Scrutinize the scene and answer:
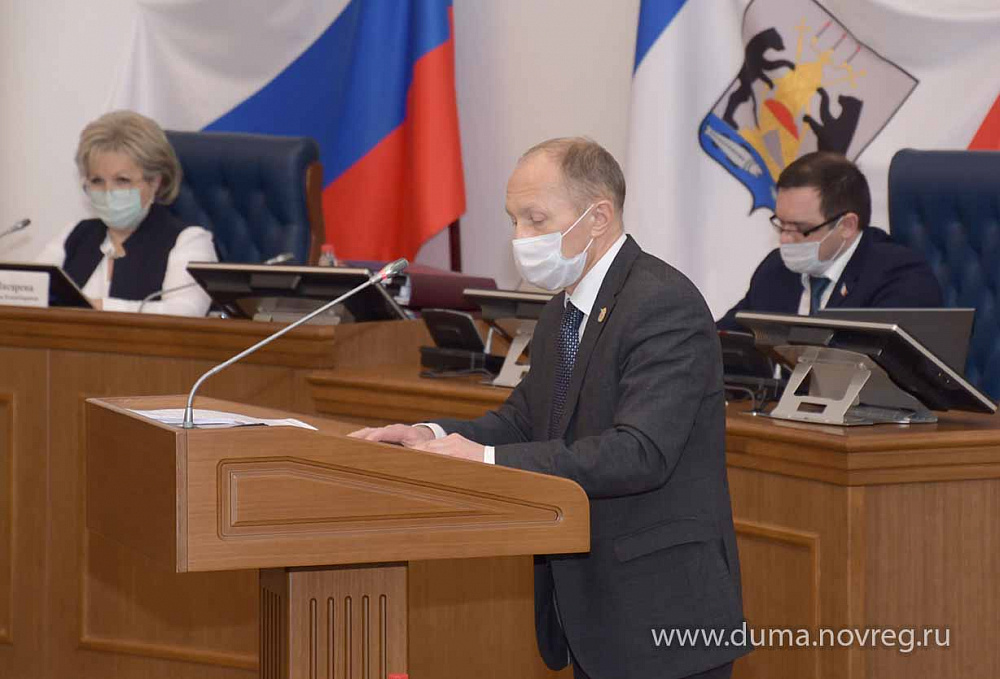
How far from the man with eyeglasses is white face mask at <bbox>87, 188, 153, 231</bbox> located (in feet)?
6.19

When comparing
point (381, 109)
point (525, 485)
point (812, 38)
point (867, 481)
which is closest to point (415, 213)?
point (381, 109)

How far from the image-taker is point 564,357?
2.29 metres

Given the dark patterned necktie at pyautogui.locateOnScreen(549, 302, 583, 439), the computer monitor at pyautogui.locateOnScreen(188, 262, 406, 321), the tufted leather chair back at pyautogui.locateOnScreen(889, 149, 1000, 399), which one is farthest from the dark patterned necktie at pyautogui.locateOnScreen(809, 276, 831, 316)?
the dark patterned necktie at pyautogui.locateOnScreen(549, 302, 583, 439)

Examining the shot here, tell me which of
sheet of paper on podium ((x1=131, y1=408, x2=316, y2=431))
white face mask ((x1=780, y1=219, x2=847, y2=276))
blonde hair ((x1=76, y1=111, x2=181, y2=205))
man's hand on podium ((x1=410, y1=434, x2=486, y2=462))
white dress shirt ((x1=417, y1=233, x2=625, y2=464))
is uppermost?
blonde hair ((x1=76, y1=111, x2=181, y2=205))

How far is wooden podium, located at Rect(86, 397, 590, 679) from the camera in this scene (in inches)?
70.6

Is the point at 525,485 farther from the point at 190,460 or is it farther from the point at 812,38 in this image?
the point at 812,38

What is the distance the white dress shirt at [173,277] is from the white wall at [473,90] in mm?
1227

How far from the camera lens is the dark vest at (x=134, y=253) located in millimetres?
4324

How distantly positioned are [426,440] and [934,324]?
1176 millimetres

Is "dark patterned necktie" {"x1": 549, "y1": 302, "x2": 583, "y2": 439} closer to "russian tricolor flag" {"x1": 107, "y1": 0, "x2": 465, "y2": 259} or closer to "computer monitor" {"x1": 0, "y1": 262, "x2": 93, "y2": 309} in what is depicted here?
"computer monitor" {"x1": 0, "y1": 262, "x2": 93, "y2": 309}

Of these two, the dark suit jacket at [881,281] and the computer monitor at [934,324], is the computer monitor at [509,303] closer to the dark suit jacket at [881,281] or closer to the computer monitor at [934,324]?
the dark suit jacket at [881,281]

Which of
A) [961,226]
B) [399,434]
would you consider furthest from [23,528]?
[961,226]

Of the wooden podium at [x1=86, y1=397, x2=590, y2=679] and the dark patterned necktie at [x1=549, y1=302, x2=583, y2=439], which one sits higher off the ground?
the dark patterned necktie at [x1=549, y1=302, x2=583, y2=439]

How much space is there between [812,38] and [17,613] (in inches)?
Result: 114
